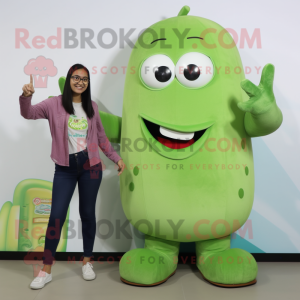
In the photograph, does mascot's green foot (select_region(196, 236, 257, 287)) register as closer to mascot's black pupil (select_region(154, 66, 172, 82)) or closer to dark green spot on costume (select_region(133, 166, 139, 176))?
dark green spot on costume (select_region(133, 166, 139, 176))

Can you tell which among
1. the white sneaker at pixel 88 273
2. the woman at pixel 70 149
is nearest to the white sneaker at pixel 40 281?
the woman at pixel 70 149

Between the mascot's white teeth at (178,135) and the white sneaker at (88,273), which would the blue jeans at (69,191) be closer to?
the white sneaker at (88,273)

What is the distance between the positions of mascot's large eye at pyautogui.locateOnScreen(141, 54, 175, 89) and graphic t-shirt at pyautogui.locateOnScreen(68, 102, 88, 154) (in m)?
0.41

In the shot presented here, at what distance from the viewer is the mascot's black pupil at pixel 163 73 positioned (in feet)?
5.47

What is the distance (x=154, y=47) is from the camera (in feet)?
5.75

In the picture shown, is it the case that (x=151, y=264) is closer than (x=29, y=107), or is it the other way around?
(x=29, y=107)

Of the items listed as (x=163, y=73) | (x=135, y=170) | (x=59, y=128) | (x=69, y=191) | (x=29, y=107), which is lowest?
(x=69, y=191)

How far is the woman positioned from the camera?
1.65m

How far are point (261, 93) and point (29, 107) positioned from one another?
3.75 ft

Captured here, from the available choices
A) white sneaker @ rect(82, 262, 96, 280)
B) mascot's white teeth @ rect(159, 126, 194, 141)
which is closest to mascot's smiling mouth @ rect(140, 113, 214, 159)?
mascot's white teeth @ rect(159, 126, 194, 141)

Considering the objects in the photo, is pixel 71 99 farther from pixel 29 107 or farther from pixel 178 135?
pixel 178 135

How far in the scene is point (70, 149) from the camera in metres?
1.67

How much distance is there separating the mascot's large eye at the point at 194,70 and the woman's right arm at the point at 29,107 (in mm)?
735

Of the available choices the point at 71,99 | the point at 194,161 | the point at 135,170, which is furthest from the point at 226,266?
the point at 71,99
